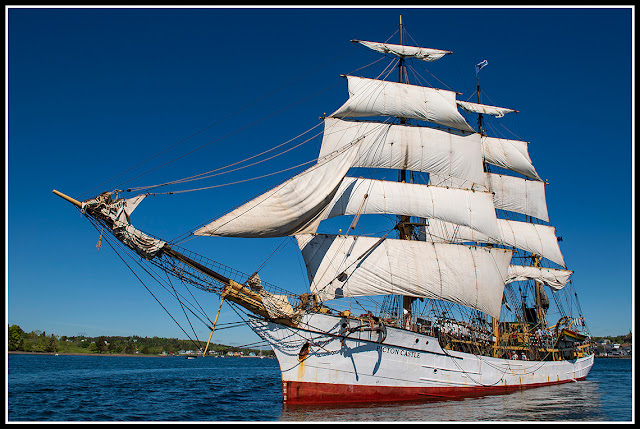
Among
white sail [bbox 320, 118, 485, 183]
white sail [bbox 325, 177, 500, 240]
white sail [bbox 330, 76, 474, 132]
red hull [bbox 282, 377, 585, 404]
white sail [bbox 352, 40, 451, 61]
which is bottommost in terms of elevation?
red hull [bbox 282, 377, 585, 404]

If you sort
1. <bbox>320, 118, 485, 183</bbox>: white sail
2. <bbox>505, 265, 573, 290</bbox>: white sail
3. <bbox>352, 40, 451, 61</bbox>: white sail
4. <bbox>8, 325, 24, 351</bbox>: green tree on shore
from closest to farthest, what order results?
<bbox>320, 118, 485, 183</bbox>: white sail < <bbox>352, 40, 451, 61</bbox>: white sail < <bbox>505, 265, 573, 290</bbox>: white sail < <bbox>8, 325, 24, 351</bbox>: green tree on shore

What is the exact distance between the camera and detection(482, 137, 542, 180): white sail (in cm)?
5628

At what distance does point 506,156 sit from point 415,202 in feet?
83.2

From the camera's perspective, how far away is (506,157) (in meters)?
56.9

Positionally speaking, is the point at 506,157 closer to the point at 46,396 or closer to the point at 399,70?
the point at 399,70

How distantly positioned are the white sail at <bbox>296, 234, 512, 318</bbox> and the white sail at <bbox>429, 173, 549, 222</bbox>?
66.1 feet

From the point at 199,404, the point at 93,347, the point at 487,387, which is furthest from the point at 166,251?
the point at 93,347

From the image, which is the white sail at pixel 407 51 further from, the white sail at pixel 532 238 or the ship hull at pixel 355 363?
the ship hull at pixel 355 363

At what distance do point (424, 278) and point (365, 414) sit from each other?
13.5m

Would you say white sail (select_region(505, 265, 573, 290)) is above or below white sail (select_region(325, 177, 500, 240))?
below

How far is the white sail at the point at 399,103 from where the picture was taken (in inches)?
1503

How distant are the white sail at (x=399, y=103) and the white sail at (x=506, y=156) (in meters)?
16.5

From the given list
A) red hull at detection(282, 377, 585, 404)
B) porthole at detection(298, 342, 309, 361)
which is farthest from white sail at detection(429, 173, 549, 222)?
porthole at detection(298, 342, 309, 361)

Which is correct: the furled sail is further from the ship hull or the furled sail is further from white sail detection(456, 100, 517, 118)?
white sail detection(456, 100, 517, 118)
